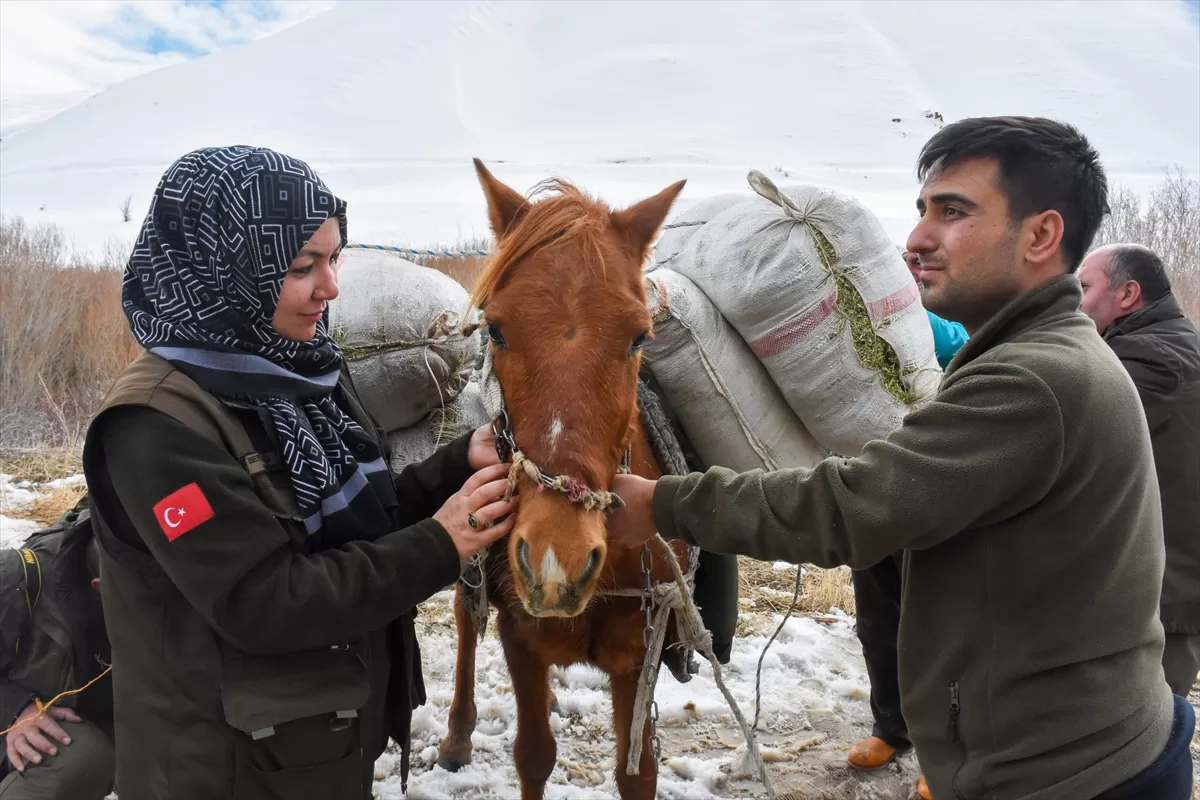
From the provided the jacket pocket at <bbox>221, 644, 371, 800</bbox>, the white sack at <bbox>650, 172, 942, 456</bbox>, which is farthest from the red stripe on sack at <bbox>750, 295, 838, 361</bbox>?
the jacket pocket at <bbox>221, 644, 371, 800</bbox>

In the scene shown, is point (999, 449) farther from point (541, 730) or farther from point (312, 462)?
point (541, 730)

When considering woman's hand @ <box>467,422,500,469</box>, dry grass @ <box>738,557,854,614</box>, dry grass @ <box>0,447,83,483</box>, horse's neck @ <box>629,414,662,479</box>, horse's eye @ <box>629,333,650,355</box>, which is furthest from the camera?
dry grass @ <box>0,447,83,483</box>

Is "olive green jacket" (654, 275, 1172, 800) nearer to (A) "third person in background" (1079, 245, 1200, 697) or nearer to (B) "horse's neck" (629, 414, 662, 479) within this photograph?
(B) "horse's neck" (629, 414, 662, 479)

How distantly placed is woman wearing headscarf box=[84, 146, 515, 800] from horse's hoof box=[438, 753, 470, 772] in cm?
185

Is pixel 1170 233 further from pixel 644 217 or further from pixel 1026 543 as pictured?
pixel 1026 543

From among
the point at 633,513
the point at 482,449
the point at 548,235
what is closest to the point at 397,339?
the point at 482,449

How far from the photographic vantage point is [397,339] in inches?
129

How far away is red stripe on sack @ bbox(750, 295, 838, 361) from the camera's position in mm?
2736

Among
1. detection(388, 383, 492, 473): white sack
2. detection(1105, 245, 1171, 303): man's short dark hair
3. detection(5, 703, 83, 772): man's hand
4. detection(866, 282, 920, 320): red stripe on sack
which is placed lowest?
detection(5, 703, 83, 772): man's hand

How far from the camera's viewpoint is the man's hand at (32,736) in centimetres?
205

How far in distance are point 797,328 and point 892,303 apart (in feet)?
1.41

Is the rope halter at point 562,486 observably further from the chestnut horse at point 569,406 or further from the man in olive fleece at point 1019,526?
the man in olive fleece at point 1019,526

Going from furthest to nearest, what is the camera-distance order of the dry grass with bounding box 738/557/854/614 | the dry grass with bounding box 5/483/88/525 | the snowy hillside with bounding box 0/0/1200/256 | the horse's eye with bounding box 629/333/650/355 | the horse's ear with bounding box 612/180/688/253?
the snowy hillside with bounding box 0/0/1200/256, the dry grass with bounding box 5/483/88/525, the dry grass with bounding box 738/557/854/614, the horse's ear with bounding box 612/180/688/253, the horse's eye with bounding box 629/333/650/355

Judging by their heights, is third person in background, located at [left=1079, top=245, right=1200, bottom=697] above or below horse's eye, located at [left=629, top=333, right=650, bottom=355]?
below
